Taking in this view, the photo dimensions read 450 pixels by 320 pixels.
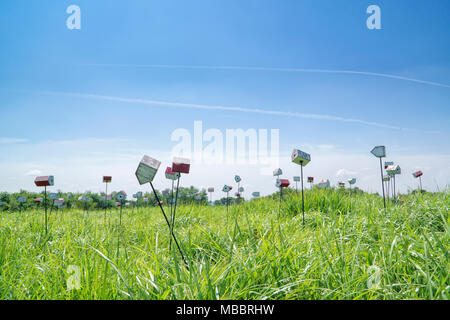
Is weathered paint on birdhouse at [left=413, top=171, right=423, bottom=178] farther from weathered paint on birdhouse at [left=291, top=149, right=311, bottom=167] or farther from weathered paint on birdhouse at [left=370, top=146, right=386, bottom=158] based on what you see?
weathered paint on birdhouse at [left=291, top=149, right=311, bottom=167]

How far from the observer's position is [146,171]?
2.39 metres

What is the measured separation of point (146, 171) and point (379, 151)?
142 inches

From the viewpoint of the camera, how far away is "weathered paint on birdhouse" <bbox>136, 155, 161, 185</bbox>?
2.37m

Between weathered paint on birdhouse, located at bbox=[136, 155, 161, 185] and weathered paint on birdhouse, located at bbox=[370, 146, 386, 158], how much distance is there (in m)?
3.48

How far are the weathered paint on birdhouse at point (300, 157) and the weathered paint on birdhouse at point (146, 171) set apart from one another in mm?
2070

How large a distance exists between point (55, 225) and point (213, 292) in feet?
14.3

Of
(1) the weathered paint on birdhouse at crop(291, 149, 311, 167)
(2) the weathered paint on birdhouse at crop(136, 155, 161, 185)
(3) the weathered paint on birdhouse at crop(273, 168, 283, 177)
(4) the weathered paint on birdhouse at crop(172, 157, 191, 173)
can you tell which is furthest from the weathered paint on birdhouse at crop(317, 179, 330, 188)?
(2) the weathered paint on birdhouse at crop(136, 155, 161, 185)

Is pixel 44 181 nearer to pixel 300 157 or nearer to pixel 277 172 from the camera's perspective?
pixel 300 157

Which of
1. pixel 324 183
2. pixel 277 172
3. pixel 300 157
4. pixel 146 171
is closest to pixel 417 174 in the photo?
pixel 324 183

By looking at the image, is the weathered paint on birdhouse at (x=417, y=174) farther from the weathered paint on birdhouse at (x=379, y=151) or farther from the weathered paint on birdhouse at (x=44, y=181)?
the weathered paint on birdhouse at (x=44, y=181)

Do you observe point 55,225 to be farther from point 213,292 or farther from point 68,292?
point 213,292
